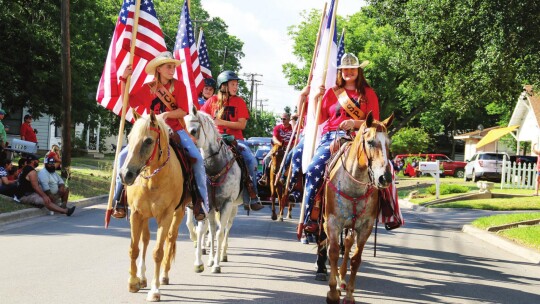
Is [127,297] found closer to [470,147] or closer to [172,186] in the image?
[172,186]

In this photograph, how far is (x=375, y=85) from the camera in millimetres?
56062

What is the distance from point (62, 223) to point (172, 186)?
867 cm

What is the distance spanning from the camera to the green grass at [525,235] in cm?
1491

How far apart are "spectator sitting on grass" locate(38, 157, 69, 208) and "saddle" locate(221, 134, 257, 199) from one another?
7632 millimetres

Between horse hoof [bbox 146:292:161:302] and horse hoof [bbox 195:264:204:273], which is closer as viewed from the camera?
horse hoof [bbox 146:292:161:302]

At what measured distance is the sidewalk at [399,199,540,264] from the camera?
14.1 m

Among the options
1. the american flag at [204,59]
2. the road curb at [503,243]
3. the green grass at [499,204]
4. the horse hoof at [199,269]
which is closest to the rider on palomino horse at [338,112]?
the horse hoof at [199,269]

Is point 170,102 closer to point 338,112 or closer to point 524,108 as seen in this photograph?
point 338,112

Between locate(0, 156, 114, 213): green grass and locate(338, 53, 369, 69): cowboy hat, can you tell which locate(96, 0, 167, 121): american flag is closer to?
locate(338, 53, 369, 69): cowboy hat

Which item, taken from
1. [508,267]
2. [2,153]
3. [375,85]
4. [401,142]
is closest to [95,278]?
[508,267]

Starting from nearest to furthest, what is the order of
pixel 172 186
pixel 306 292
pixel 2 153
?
pixel 172 186 < pixel 306 292 < pixel 2 153

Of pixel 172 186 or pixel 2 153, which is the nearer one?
pixel 172 186

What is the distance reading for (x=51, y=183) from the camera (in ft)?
59.0

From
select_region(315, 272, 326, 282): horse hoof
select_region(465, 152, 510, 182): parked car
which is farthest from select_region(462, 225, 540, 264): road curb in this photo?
select_region(465, 152, 510, 182): parked car
